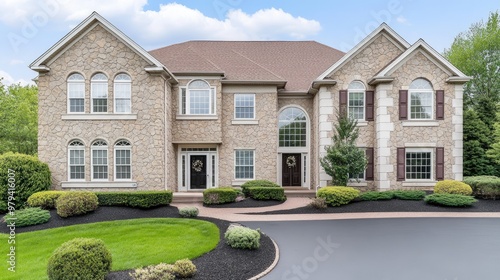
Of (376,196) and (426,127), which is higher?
(426,127)

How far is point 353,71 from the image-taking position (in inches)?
690

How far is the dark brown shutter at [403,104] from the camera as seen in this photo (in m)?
16.8

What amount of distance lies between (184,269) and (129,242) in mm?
3527

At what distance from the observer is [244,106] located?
61.2 ft

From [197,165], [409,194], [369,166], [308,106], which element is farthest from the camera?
[308,106]

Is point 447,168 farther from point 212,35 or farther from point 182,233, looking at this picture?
point 212,35

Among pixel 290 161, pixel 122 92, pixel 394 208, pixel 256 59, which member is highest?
pixel 256 59

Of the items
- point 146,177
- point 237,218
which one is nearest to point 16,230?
point 146,177

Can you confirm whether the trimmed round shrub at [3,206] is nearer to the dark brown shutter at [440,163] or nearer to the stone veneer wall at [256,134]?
the stone veneer wall at [256,134]

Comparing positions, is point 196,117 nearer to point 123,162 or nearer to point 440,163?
point 123,162

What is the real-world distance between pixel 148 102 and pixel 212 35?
11.6 m

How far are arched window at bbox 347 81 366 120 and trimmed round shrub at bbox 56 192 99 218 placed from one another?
14314 millimetres

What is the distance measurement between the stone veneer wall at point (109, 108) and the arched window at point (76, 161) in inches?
9.0

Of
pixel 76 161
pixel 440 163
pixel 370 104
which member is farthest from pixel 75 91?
pixel 440 163
